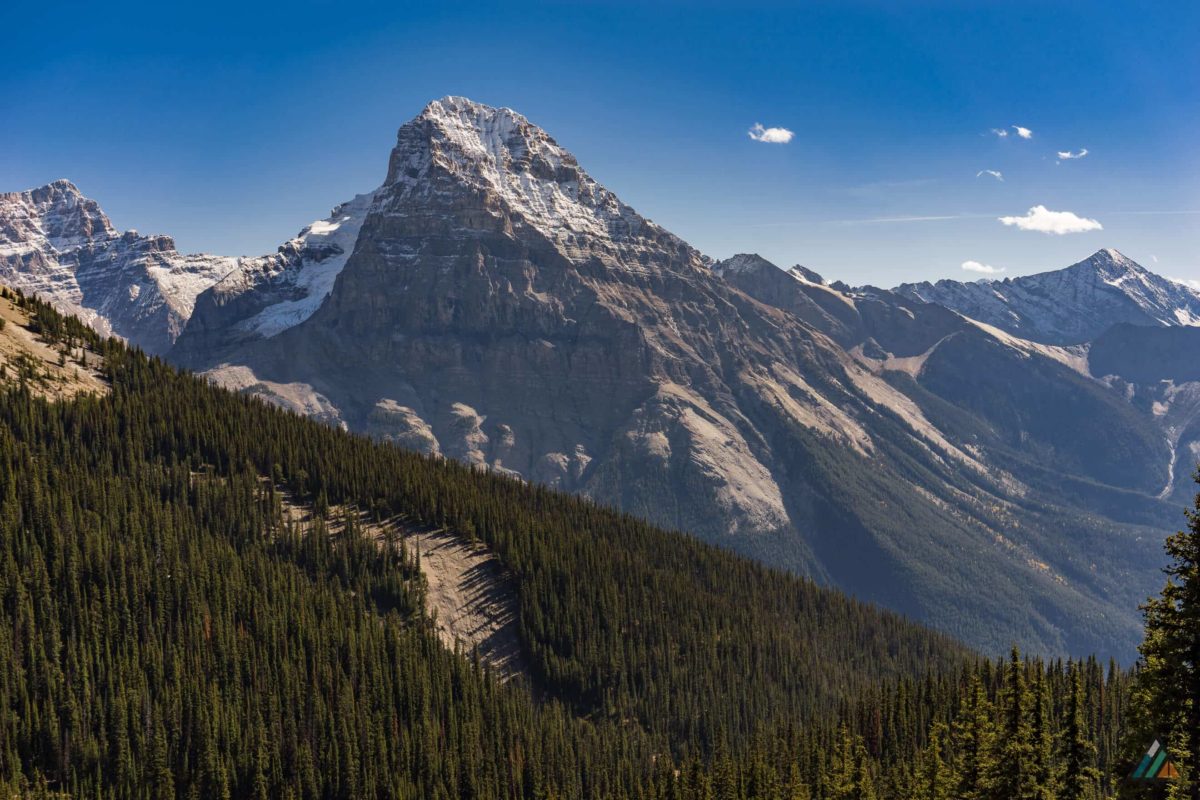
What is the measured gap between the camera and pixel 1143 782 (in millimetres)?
40031

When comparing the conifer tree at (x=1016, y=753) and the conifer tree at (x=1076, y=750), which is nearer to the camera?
the conifer tree at (x=1076, y=750)

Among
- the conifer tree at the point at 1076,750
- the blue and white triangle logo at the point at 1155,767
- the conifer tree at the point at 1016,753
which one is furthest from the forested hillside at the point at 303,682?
the blue and white triangle logo at the point at 1155,767

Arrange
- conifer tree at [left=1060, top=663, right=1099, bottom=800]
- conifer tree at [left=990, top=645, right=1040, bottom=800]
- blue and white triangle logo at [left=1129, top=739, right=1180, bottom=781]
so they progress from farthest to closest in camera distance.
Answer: conifer tree at [left=990, top=645, right=1040, bottom=800]
conifer tree at [left=1060, top=663, right=1099, bottom=800]
blue and white triangle logo at [left=1129, top=739, right=1180, bottom=781]

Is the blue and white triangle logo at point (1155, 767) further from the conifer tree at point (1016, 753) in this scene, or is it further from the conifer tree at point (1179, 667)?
the conifer tree at point (1016, 753)

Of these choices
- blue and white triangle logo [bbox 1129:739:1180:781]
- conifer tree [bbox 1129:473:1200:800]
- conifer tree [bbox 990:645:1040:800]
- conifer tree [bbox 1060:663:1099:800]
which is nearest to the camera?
conifer tree [bbox 1129:473:1200:800]

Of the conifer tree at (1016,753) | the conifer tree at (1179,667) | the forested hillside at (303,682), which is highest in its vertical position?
the conifer tree at (1179,667)

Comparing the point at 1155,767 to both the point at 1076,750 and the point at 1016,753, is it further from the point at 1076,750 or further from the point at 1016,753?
the point at 1016,753

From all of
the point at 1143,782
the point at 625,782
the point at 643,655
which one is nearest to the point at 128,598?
the point at 625,782

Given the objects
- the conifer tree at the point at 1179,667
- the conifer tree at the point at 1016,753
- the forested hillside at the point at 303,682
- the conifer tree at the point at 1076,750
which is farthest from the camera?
the forested hillside at the point at 303,682

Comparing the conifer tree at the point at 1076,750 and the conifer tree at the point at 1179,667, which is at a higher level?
the conifer tree at the point at 1179,667

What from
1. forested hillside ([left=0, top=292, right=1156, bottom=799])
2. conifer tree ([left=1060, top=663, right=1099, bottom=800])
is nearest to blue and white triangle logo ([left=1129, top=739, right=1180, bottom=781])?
conifer tree ([left=1060, top=663, right=1099, bottom=800])

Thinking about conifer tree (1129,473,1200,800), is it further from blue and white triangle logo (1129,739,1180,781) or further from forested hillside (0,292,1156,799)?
forested hillside (0,292,1156,799)

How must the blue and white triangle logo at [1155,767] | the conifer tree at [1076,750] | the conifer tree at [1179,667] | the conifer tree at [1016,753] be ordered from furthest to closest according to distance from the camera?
the conifer tree at [1016,753] → the conifer tree at [1076,750] → the blue and white triangle logo at [1155,767] → the conifer tree at [1179,667]

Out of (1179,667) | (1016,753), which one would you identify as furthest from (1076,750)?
A: (1179,667)
